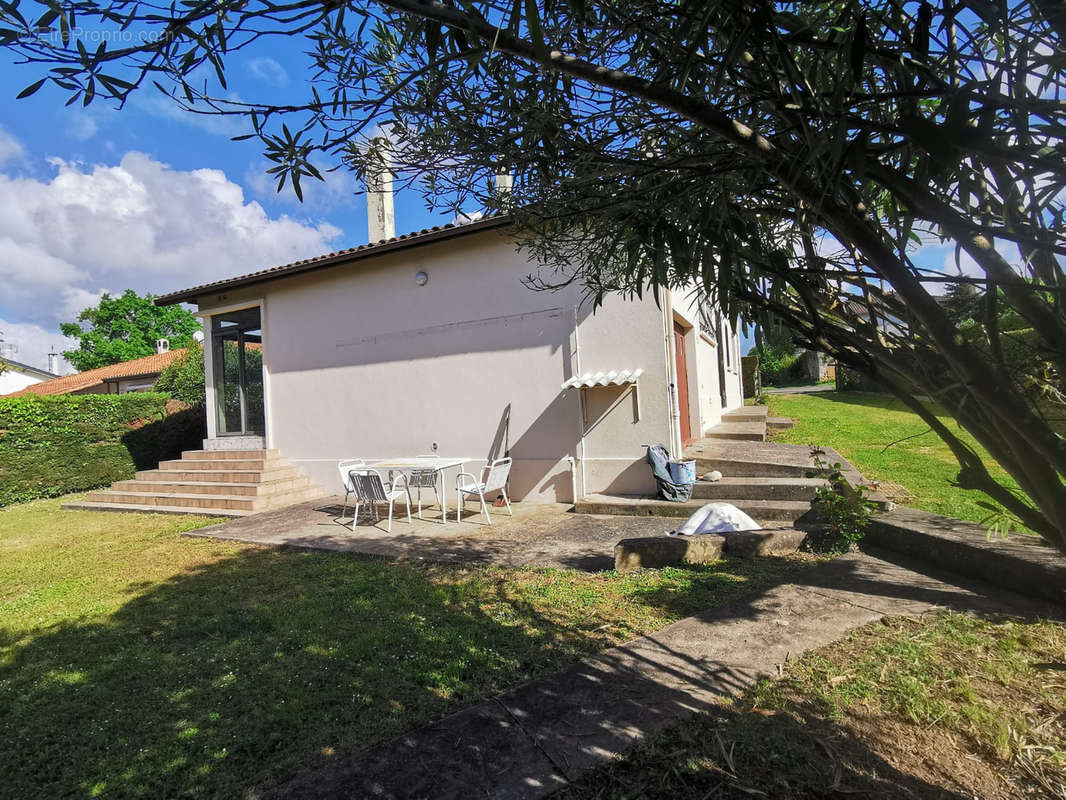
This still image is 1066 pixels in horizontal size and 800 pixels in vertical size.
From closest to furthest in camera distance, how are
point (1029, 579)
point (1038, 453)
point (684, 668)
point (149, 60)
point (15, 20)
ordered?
1. point (1038, 453)
2. point (15, 20)
3. point (149, 60)
4. point (684, 668)
5. point (1029, 579)

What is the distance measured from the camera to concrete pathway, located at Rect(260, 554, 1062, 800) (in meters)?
2.16

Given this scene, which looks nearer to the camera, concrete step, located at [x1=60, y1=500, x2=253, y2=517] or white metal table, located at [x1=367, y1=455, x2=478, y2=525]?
white metal table, located at [x1=367, y1=455, x2=478, y2=525]

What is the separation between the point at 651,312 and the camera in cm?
809

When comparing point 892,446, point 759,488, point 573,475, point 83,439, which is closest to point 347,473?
point 573,475

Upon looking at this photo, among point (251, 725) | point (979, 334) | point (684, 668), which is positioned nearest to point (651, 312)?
point (684, 668)

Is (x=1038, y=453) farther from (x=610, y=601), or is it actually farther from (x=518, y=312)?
(x=518, y=312)

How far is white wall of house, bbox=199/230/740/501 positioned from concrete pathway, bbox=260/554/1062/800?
4.41 metres

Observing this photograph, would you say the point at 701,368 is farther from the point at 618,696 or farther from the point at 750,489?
the point at 618,696

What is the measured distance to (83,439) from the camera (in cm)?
1259

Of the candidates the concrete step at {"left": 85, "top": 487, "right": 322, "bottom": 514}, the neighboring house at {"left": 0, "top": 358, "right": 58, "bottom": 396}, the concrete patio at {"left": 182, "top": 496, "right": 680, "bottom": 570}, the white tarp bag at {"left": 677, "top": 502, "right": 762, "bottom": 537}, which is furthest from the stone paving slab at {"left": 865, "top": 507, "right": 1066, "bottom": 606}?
the neighboring house at {"left": 0, "top": 358, "right": 58, "bottom": 396}

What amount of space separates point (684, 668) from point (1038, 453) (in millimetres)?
2242

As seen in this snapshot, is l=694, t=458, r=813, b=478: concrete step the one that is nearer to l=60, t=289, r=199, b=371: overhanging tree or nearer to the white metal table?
the white metal table

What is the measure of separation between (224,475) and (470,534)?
22.2 ft

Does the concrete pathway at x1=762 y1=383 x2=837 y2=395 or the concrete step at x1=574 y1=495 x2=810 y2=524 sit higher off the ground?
the concrete pathway at x1=762 y1=383 x2=837 y2=395
